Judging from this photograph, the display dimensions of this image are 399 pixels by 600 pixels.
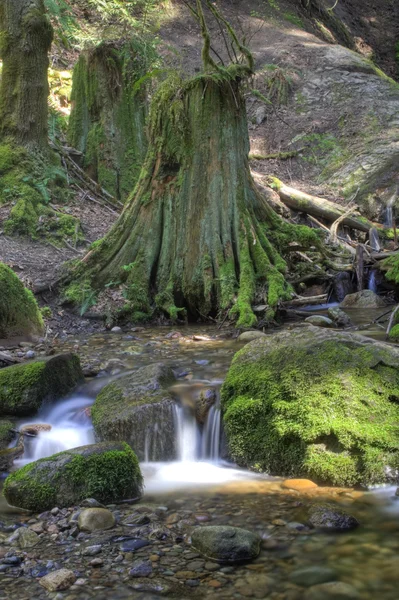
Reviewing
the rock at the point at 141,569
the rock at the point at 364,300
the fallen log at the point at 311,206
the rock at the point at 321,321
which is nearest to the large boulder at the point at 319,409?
the rock at the point at 141,569

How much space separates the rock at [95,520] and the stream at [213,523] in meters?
0.15

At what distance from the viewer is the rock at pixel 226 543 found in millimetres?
3312

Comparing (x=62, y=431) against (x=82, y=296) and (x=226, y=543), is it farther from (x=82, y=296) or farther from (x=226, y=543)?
(x=82, y=296)

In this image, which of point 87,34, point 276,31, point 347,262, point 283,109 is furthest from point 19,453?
point 276,31

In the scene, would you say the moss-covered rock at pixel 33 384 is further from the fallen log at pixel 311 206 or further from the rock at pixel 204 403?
the fallen log at pixel 311 206

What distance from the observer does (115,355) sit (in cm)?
756

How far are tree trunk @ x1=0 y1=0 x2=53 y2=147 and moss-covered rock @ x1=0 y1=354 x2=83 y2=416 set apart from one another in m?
7.92

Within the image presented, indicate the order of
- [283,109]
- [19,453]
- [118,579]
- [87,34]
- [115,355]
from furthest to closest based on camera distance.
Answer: [283,109] → [87,34] → [115,355] → [19,453] → [118,579]

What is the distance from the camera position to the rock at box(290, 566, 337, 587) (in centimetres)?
310

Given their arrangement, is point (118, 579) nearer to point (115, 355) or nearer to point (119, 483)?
point (119, 483)

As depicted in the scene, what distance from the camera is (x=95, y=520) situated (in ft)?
12.4

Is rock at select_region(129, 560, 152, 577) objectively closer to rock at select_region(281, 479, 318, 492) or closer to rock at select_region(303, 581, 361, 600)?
rock at select_region(303, 581, 361, 600)

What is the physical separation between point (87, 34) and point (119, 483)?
13.8 meters

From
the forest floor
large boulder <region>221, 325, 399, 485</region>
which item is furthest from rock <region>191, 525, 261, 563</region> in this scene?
the forest floor
